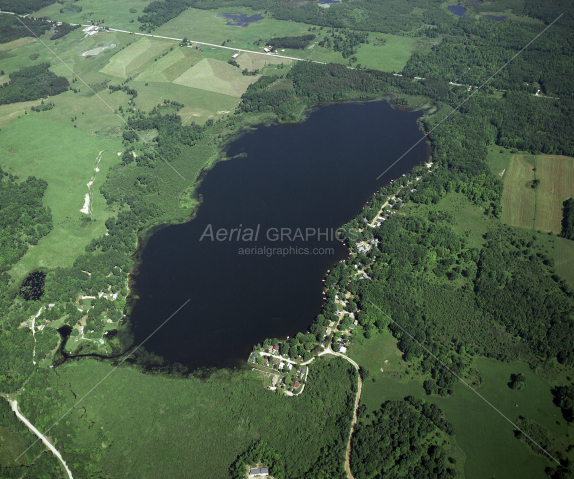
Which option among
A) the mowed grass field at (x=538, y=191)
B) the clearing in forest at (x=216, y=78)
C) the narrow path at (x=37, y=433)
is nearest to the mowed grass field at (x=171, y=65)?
the clearing in forest at (x=216, y=78)

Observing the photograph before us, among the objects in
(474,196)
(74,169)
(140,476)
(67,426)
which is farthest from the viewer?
(74,169)

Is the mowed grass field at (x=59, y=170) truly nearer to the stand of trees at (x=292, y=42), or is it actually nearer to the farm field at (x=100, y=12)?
the farm field at (x=100, y=12)

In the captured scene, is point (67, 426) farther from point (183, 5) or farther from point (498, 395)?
point (183, 5)

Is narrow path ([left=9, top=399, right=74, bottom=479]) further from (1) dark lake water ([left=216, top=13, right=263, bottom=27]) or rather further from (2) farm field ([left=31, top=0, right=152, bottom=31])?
(1) dark lake water ([left=216, top=13, right=263, bottom=27])

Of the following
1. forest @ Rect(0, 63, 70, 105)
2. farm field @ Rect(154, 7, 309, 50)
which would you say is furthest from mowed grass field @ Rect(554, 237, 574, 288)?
forest @ Rect(0, 63, 70, 105)

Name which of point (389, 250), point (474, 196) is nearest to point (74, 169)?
point (389, 250)

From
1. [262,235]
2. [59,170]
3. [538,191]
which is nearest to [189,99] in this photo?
[59,170]

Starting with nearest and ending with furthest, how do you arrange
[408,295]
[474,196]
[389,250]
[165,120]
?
[408,295]
[389,250]
[474,196]
[165,120]
